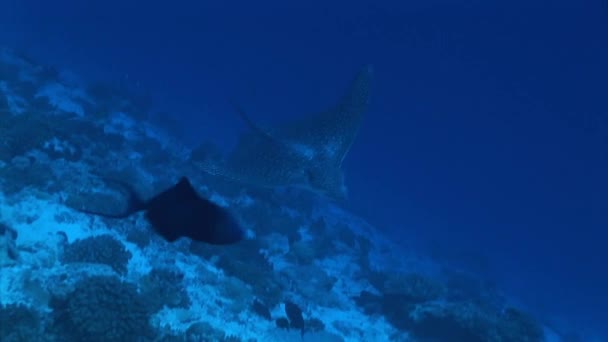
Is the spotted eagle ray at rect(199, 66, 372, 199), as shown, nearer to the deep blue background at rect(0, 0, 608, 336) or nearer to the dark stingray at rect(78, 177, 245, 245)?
the dark stingray at rect(78, 177, 245, 245)

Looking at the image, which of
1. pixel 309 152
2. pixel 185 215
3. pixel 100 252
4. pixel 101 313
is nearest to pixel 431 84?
pixel 309 152

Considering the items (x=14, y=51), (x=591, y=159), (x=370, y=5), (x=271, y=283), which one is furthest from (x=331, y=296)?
(x=591, y=159)

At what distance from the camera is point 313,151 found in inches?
504

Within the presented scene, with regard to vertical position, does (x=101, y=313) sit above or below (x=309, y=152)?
below

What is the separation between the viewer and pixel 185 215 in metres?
3.85

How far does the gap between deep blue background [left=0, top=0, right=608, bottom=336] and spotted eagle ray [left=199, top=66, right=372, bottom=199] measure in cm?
4515

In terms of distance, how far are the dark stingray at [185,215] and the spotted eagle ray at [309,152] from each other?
7.21m

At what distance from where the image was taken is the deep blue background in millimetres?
74562

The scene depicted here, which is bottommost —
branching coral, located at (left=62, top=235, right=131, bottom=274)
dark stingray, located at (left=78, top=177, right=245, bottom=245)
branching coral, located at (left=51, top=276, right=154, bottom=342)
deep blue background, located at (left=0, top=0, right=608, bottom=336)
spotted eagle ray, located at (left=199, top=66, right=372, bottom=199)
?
branching coral, located at (left=51, top=276, right=154, bottom=342)

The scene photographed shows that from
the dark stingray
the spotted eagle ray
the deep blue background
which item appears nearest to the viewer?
the dark stingray

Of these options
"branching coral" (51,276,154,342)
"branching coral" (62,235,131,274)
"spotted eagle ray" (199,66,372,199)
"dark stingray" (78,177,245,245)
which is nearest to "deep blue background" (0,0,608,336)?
"spotted eagle ray" (199,66,372,199)

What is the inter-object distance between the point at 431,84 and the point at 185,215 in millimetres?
124417

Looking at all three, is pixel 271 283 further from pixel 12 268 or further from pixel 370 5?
pixel 370 5

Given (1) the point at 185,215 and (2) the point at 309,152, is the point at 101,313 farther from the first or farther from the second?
(2) the point at 309,152
